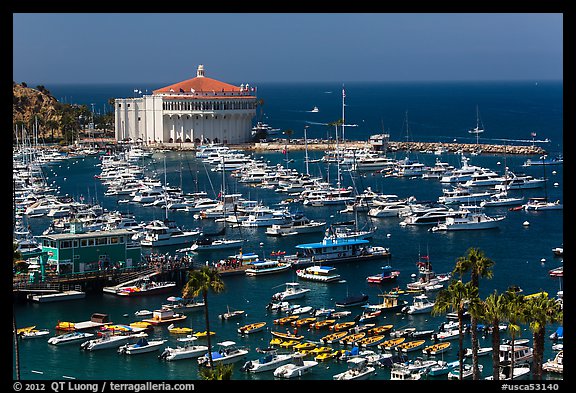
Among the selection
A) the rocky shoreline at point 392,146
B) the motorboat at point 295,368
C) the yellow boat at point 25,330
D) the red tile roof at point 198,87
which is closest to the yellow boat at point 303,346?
the motorboat at point 295,368

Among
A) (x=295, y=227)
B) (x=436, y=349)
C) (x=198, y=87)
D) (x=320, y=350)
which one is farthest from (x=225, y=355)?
(x=198, y=87)

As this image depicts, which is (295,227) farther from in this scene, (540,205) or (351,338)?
(351,338)

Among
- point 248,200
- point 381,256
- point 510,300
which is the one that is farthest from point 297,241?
point 510,300

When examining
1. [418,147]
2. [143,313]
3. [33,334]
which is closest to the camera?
[33,334]

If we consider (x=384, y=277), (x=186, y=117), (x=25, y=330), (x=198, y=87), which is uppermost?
(x=198, y=87)

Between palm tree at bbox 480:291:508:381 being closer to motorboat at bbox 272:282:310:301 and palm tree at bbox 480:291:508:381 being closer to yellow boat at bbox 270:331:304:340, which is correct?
yellow boat at bbox 270:331:304:340
